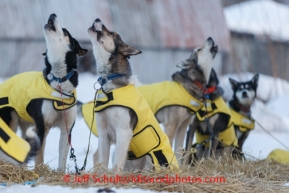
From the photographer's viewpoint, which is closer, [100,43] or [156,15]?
[100,43]

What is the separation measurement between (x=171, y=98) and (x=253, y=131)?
645cm

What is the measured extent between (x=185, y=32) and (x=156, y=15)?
132 centimetres

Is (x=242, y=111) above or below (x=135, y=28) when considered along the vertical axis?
below

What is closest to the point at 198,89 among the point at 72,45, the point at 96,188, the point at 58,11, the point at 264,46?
the point at 72,45

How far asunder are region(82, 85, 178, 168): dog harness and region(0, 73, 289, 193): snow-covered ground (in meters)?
0.91

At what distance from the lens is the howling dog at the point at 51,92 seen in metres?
6.76

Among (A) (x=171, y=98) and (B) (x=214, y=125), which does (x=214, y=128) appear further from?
(A) (x=171, y=98)

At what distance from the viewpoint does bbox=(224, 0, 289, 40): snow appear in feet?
84.9

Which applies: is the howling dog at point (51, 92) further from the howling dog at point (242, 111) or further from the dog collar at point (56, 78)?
the howling dog at point (242, 111)

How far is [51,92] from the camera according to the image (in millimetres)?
6762

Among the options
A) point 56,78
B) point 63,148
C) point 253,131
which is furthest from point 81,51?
point 253,131

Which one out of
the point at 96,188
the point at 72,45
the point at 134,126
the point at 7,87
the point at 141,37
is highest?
the point at 141,37

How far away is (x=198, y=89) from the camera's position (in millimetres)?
8352

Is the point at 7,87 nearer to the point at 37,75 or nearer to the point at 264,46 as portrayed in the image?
the point at 37,75
